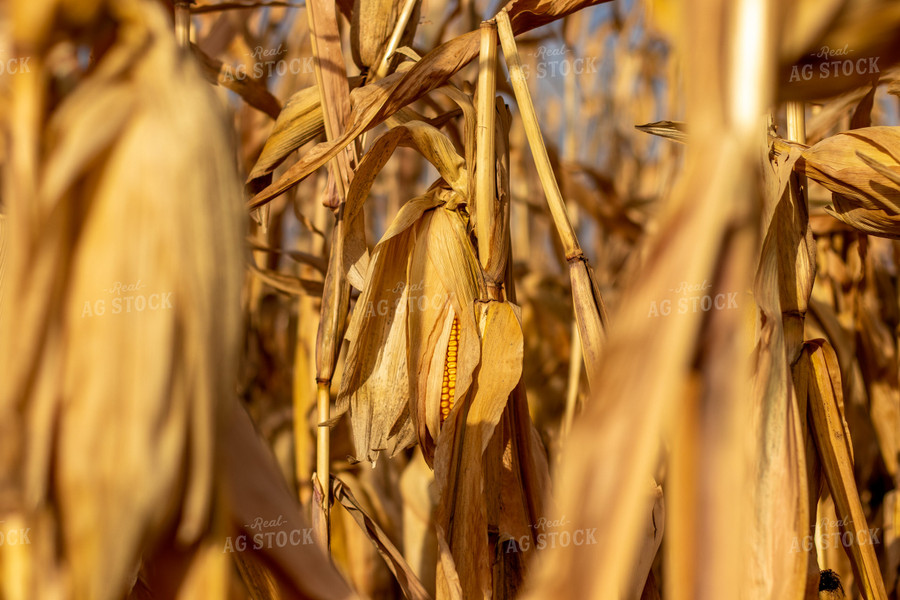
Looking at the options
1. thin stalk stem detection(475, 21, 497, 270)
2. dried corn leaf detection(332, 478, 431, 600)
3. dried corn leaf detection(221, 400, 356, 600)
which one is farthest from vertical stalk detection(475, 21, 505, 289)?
dried corn leaf detection(221, 400, 356, 600)

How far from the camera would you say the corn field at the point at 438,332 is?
11.7 inches

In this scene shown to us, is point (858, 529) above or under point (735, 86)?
under

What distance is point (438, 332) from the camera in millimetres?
801

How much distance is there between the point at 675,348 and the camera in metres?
0.29

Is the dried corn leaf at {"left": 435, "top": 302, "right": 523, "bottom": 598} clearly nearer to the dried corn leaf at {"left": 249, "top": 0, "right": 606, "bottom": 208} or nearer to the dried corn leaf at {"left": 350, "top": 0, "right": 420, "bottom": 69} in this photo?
the dried corn leaf at {"left": 249, "top": 0, "right": 606, "bottom": 208}

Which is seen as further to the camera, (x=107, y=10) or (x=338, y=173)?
(x=338, y=173)

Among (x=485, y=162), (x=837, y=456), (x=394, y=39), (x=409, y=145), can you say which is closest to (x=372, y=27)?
(x=394, y=39)

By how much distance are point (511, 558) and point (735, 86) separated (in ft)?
2.07

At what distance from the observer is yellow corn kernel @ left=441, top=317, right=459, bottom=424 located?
77 centimetres

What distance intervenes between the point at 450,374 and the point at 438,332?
50 millimetres

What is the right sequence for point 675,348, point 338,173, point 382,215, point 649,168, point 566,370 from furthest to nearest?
point 649,168 → point 382,215 → point 566,370 → point 338,173 → point 675,348

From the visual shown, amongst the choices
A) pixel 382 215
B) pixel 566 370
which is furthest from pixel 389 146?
pixel 382 215

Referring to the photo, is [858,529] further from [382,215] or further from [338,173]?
[382,215]

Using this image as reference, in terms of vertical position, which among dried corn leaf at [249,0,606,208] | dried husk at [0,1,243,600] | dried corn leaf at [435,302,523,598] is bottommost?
dried corn leaf at [435,302,523,598]
